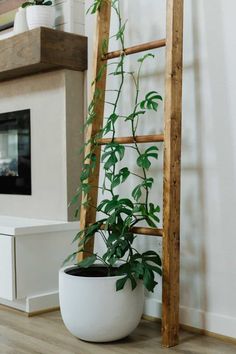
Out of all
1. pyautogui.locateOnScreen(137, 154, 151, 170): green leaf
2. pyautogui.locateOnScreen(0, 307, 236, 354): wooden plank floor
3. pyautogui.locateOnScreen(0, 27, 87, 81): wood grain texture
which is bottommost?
pyautogui.locateOnScreen(0, 307, 236, 354): wooden plank floor

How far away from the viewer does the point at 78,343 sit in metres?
2.45

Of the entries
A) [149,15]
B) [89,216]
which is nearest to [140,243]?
[89,216]

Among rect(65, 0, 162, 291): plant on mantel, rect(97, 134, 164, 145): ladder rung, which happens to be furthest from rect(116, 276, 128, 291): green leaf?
rect(97, 134, 164, 145): ladder rung

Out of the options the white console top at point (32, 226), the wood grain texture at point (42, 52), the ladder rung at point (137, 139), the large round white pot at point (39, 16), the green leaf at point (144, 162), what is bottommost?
the white console top at point (32, 226)

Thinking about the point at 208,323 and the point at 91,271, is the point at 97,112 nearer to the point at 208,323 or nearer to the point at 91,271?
the point at 91,271

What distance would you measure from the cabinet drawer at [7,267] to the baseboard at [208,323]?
0.90 meters

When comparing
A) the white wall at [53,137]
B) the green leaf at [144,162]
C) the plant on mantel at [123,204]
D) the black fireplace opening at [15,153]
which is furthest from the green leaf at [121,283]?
the black fireplace opening at [15,153]

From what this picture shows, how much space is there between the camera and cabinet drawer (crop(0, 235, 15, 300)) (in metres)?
2.88

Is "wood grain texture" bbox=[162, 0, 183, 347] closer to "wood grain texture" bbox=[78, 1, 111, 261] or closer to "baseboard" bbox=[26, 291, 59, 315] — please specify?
"wood grain texture" bbox=[78, 1, 111, 261]

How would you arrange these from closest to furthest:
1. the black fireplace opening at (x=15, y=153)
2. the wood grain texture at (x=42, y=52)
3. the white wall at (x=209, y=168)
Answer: the white wall at (x=209, y=168), the wood grain texture at (x=42, y=52), the black fireplace opening at (x=15, y=153)

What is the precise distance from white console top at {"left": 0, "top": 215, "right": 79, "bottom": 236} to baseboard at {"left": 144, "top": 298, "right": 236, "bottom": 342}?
2.77 ft

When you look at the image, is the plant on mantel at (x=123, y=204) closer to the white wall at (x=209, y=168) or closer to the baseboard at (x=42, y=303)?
the white wall at (x=209, y=168)

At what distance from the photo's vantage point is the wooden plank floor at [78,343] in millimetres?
2340

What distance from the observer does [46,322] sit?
2.81m
